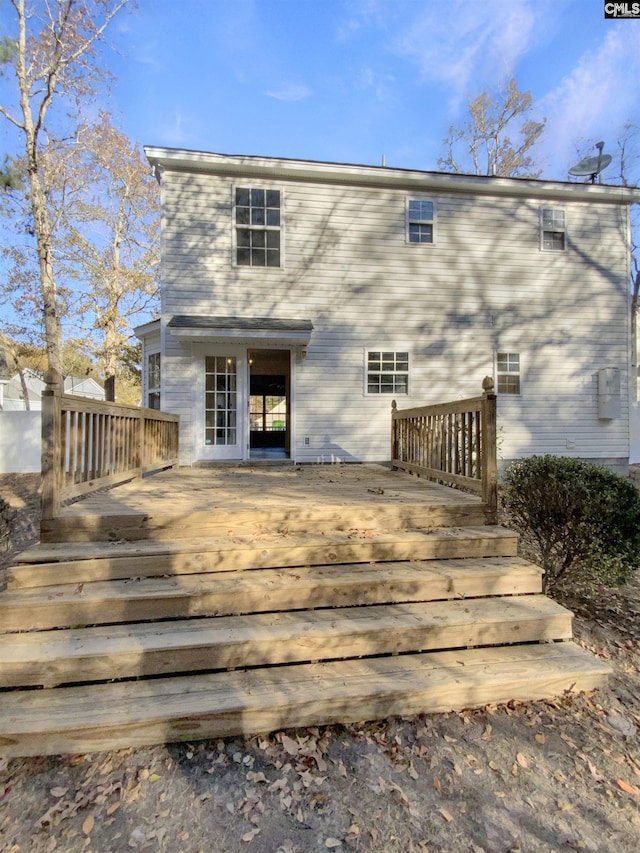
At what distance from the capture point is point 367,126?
1241 cm

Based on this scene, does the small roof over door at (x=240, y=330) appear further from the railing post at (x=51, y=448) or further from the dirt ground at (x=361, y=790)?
the dirt ground at (x=361, y=790)

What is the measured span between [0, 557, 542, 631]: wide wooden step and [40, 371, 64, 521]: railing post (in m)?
0.55

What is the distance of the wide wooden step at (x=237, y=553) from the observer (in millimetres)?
2447

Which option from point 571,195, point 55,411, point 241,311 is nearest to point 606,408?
point 571,195

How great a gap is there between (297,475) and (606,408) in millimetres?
6855

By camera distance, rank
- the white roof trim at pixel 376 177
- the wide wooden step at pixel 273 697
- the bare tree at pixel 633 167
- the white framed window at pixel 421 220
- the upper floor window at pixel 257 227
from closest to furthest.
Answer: the wide wooden step at pixel 273 697 → the white roof trim at pixel 376 177 → the upper floor window at pixel 257 227 → the white framed window at pixel 421 220 → the bare tree at pixel 633 167

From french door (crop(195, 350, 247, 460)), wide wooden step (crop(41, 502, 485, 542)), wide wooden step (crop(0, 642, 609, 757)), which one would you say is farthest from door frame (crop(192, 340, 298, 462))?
wide wooden step (crop(0, 642, 609, 757))

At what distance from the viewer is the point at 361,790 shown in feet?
5.36

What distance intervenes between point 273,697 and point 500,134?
67.2 feet

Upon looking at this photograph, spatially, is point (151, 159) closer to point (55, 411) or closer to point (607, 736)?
point (55, 411)

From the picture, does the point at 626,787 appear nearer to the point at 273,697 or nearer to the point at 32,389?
the point at 273,697

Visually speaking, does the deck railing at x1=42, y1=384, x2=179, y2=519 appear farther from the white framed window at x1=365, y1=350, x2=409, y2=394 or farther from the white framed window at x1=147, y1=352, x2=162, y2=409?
the white framed window at x1=365, y1=350, x2=409, y2=394

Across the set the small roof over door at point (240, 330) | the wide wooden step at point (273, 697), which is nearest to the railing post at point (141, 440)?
the small roof over door at point (240, 330)

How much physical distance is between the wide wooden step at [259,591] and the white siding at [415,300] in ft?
16.9
